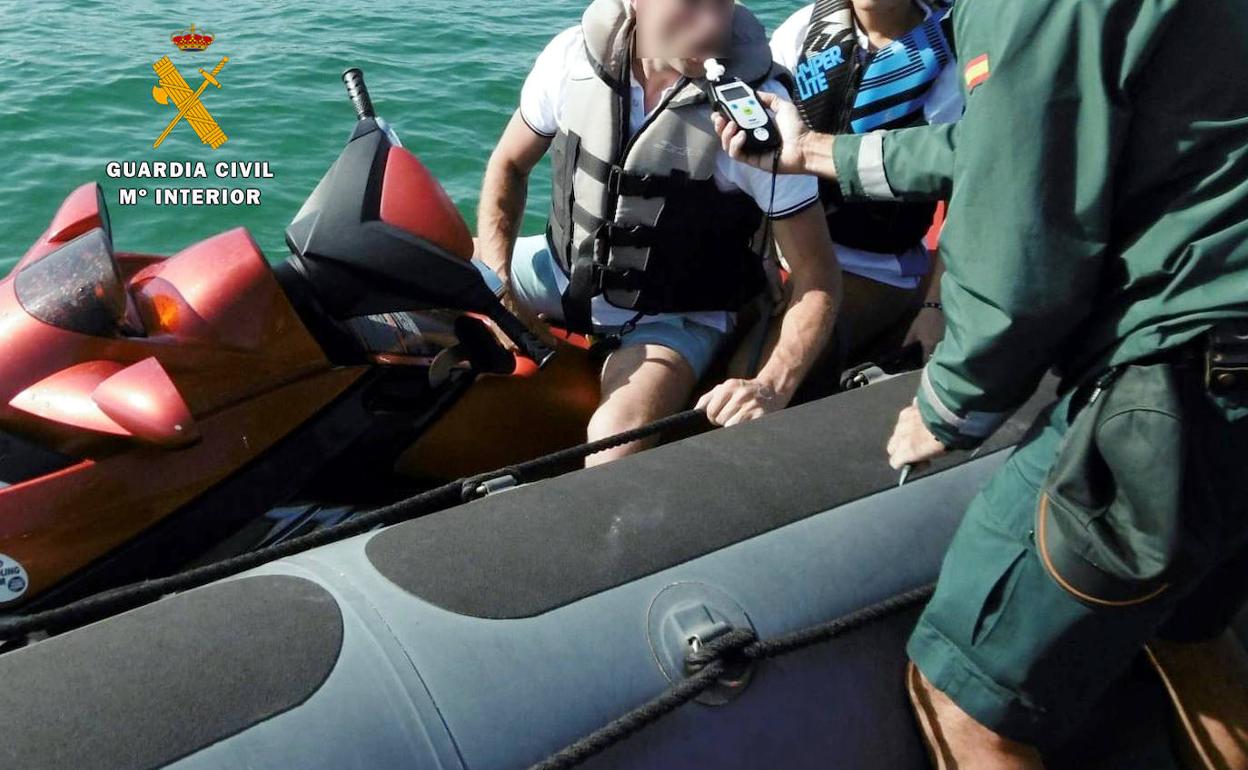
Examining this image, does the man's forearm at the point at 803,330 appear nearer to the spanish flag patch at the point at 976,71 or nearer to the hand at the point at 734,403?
the hand at the point at 734,403

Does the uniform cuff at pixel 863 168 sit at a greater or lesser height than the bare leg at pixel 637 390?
greater

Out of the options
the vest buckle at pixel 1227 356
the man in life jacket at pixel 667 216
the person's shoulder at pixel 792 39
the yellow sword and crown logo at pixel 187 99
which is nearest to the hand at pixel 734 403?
the man in life jacket at pixel 667 216

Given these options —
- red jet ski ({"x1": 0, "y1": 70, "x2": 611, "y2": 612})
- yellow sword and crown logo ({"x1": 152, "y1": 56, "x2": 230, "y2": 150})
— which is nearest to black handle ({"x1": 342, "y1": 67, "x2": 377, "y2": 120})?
red jet ski ({"x1": 0, "y1": 70, "x2": 611, "y2": 612})

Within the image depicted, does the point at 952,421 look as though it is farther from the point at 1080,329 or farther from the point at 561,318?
the point at 561,318

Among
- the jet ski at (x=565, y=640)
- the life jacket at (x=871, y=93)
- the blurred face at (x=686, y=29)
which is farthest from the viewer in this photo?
the life jacket at (x=871, y=93)

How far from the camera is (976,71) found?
3.93 feet

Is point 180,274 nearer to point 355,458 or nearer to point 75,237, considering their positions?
point 75,237

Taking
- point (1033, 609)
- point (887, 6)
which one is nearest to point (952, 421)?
point (1033, 609)

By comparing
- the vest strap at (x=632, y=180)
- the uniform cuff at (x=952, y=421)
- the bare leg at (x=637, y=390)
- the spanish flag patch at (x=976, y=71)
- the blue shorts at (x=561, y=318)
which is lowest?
the bare leg at (x=637, y=390)

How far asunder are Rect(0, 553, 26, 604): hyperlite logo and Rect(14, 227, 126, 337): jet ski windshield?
31 cm

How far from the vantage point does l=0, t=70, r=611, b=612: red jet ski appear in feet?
4.84

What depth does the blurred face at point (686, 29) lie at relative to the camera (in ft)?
6.50

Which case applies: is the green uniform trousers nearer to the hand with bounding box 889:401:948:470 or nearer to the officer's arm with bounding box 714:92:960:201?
the hand with bounding box 889:401:948:470

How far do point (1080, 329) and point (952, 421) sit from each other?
6.7 inches
